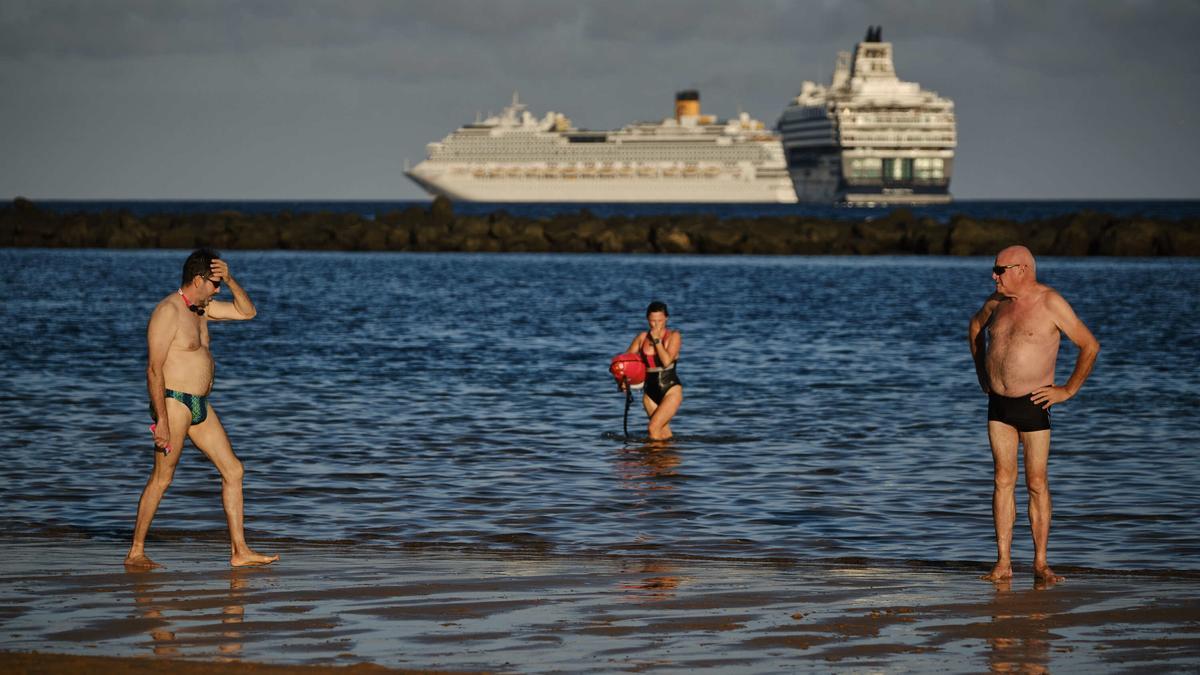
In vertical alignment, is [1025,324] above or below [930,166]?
below

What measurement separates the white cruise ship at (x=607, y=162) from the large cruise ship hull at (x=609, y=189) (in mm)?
93

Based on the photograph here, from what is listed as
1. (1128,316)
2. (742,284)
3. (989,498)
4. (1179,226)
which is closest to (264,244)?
(742,284)

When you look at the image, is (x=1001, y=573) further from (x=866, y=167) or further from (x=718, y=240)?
(x=866, y=167)

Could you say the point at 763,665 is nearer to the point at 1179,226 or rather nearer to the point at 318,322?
the point at 318,322

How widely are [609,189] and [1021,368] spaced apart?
5755 inches

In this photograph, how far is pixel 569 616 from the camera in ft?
22.5

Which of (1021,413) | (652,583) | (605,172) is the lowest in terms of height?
(652,583)

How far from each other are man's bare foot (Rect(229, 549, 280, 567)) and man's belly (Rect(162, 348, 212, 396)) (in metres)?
0.86

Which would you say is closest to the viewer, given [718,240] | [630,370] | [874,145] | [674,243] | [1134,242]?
[630,370]

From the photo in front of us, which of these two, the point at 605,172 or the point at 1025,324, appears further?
the point at 605,172

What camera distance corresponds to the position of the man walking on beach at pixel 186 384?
765 centimetres

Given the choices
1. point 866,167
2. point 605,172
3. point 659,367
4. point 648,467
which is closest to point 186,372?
point 648,467

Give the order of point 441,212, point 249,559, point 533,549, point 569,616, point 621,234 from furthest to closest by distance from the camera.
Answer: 1. point 441,212
2. point 621,234
3. point 533,549
4. point 249,559
5. point 569,616

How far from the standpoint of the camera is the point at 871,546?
939 centimetres
